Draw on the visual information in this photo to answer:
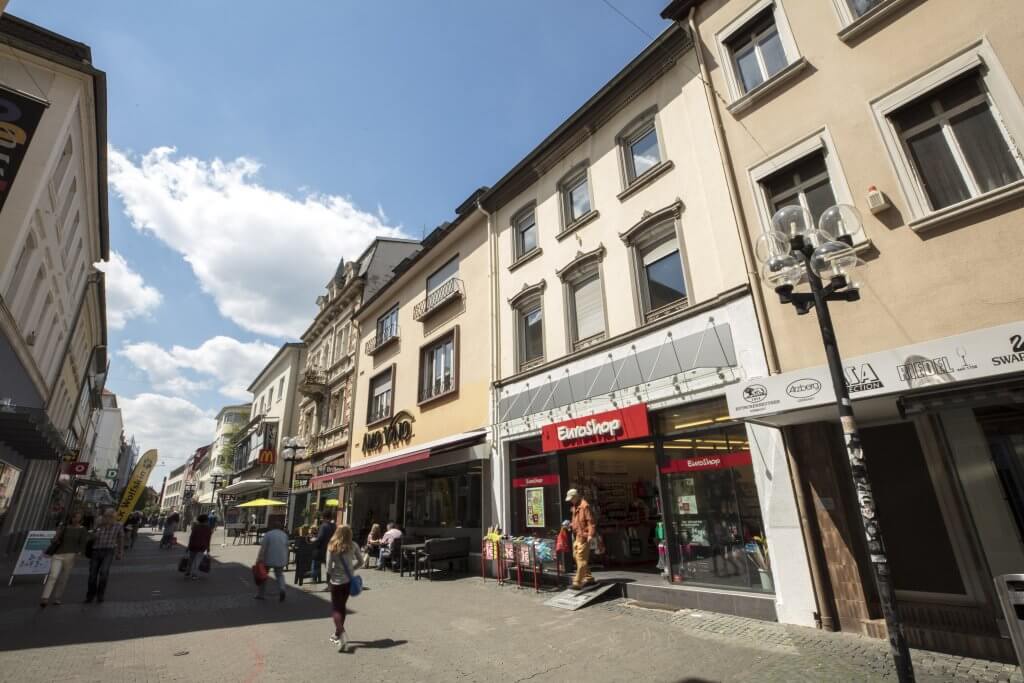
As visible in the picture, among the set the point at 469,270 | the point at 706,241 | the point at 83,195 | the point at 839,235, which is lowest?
the point at 839,235

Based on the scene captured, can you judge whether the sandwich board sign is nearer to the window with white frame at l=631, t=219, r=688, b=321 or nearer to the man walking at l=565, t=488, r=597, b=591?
the man walking at l=565, t=488, r=597, b=591

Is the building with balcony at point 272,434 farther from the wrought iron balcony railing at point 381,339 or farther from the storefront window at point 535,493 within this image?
the storefront window at point 535,493

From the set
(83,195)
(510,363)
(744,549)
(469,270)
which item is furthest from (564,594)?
(83,195)

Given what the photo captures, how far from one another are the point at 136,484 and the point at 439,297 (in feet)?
48.9

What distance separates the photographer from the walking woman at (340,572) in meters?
6.88

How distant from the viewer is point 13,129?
9.30m

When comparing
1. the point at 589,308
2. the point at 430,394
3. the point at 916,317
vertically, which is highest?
the point at 589,308

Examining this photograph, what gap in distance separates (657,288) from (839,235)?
5.51 m

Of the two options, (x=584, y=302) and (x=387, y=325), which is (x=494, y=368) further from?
(x=387, y=325)

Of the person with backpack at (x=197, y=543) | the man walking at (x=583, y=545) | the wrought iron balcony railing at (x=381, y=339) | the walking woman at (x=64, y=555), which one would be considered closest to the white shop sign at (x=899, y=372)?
the man walking at (x=583, y=545)

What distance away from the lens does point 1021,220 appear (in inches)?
235

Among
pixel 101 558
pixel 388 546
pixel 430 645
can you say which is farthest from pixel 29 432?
pixel 430 645

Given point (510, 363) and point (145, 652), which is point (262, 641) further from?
point (510, 363)

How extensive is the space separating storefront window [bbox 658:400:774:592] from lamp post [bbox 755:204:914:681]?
2874 millimetres
